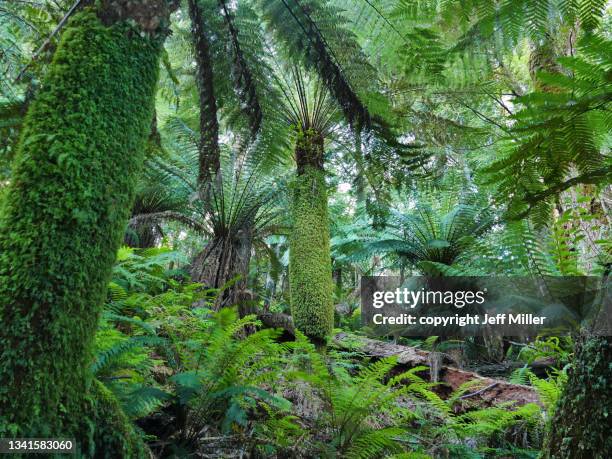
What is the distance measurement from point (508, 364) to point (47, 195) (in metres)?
5.58

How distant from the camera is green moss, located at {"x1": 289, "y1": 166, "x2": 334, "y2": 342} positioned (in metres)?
3.53

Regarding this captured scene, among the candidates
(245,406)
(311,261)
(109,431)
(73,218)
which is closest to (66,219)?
(73,218)

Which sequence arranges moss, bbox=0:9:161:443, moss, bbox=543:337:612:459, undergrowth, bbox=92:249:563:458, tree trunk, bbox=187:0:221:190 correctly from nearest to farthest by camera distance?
moss, bbox=0:9:161:443 < moss, bbox=543:337:612:459 < undergrowth, bbox=92:249:563:458 < tree trunk, bbox=187:0:221:190

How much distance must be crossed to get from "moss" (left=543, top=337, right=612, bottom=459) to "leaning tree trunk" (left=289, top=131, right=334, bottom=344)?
2254 mm

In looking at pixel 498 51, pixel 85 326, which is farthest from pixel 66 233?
pixel 498 51

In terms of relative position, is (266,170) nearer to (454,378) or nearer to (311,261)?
(311,261)

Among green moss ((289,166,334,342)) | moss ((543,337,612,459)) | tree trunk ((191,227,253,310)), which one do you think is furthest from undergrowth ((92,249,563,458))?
tree trunk ((191,227,253,310))

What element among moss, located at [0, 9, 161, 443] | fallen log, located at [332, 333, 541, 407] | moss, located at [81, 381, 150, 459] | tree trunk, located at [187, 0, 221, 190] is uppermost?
tree trunk, located at [187, 0, 221, 190]

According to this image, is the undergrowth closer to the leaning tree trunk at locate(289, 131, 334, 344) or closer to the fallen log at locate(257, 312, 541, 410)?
the fallen log at locate(257, 312, 541, 410)

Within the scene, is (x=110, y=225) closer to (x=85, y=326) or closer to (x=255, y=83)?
(x=85, y=326)

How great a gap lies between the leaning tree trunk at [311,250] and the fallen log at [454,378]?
815mm

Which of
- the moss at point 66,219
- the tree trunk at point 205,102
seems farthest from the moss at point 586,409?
the tree trunk at point 205,102

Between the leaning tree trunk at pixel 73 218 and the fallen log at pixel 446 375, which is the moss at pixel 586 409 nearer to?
the fallen log at pixel 446 375

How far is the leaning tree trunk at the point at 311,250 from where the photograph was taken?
354cm
